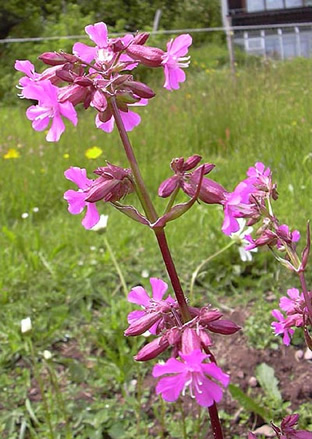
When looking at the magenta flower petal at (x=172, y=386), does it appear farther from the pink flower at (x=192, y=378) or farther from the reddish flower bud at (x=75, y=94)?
the reddish flower bud at (x=75, y=94)

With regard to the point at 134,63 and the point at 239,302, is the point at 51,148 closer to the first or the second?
the point at 239,302

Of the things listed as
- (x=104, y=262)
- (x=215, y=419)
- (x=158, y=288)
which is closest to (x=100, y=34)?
(x=158, y=288)

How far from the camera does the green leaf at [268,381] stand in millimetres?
1570

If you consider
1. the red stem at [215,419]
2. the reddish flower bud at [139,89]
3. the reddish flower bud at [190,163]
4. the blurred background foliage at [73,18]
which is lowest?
the blurred background foliage at [73,18]

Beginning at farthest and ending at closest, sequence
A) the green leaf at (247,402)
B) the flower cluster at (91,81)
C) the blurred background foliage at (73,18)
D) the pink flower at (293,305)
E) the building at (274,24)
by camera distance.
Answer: the blurred background foliage at (73,18) → the building at (274,24) → the green leaf at (247,402) → the pink flower at (293,305) → the flower cluster at (91,81)

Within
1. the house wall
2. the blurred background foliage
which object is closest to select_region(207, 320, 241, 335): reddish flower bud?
the blurred background foliage

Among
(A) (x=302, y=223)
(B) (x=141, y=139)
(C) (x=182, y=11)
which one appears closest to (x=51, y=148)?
(B) (x=141, y=139)

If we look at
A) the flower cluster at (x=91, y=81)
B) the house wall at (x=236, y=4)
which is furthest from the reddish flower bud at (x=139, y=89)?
the house wall at (x=236, y=4)

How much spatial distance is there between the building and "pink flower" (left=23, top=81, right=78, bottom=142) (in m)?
8.94

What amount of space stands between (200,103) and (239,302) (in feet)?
9.45

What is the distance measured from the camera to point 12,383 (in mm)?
1719

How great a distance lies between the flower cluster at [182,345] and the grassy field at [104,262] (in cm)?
77

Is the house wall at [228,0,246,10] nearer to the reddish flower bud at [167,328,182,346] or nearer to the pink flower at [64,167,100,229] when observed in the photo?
the pink flower at [64,167,100,229]

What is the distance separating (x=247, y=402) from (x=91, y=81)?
1027 millimetres
